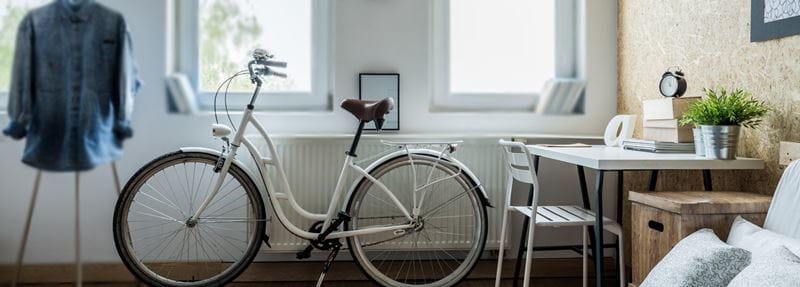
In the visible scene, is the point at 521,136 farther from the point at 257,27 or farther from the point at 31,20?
the point at 31,20

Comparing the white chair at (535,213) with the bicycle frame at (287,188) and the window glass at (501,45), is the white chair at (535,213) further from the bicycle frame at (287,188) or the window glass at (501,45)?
the window glass at (501,45)

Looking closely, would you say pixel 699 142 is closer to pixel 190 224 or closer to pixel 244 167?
pixel 244 167

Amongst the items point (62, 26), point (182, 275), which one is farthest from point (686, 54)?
point (182, 275)

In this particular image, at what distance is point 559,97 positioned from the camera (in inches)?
93.6

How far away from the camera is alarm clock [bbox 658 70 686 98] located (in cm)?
170

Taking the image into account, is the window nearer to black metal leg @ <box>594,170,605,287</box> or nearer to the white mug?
black metal leg @ <box>594,170,605,287</box>

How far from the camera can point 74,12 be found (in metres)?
0.81

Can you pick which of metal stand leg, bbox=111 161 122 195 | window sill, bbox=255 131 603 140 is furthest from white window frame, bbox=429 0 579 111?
metal stand leg, bbox=111 161 122 195

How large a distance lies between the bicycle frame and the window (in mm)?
1064

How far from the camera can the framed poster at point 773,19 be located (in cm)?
137

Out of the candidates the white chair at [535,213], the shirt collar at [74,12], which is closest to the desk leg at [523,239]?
the white chair at [535,213]

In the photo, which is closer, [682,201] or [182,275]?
[682,201]

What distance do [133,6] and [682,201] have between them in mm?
1347

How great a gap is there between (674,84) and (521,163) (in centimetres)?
57
